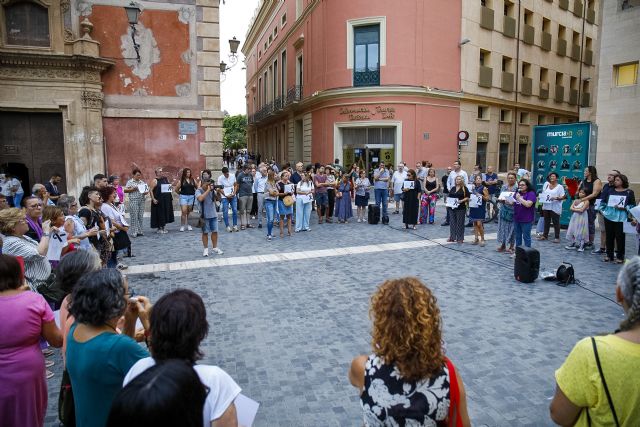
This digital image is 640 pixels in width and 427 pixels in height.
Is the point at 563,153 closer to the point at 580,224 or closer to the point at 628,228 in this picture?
the point at 580,224

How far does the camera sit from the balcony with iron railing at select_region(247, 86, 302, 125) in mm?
29172

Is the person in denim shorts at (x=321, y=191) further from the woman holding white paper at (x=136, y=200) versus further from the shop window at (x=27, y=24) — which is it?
the shop window at (x=27, y=24)

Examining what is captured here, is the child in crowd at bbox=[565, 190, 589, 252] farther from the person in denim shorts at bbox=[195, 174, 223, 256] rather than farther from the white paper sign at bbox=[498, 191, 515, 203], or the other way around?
the person in denim shorts at bbox=[195, 174, 223, 256]

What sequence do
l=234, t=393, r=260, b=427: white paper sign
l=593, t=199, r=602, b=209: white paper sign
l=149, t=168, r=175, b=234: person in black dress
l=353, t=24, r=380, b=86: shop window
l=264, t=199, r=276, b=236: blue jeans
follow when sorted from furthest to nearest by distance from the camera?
l=353, t=24, r=380, b=86: shop window < l=149, t=168, r=175, b=234: person in black dress < l=264, t=199, r=276, b=236: blue jeans < l=593, t=199, r=602, b=209: white paper sign < l=234, t=393, r=260, b=427: white paper sign

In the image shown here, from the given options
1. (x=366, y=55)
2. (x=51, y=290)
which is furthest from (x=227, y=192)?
(x=366, y=55)

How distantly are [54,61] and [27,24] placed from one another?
1.35 meters

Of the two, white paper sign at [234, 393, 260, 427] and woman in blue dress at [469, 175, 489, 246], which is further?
woman in blue dress at [469, 175, 489, 246]

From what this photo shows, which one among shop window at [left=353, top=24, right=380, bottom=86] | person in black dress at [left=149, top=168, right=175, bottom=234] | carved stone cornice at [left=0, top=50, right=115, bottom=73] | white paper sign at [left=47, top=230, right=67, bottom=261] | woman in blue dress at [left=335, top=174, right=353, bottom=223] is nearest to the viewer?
white paper sign at [left=47, top=230, right=67, bottom=261]

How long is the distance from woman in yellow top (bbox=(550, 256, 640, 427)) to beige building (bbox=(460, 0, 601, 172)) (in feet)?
78.8

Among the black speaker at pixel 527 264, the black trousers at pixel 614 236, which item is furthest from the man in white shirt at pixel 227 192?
the black trousers at pixel 614 236

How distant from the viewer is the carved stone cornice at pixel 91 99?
14.7 meters

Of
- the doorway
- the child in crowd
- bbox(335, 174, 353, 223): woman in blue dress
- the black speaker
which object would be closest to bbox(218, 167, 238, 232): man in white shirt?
bbox(335, 174, 353, 223): woman in blue dress

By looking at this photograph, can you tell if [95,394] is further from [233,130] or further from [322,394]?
[233,130]

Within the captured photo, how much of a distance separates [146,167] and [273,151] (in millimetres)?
22954
